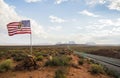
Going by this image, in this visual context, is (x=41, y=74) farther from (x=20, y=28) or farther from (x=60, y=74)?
(x=20, y=28)

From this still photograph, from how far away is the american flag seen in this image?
2089cm

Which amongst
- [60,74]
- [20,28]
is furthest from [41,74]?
[20,28]

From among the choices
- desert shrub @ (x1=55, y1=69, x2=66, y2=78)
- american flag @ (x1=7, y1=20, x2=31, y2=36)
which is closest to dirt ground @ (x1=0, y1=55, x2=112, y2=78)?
desert shrub @ (x1=55, y1=69, x2=66, y2=78)

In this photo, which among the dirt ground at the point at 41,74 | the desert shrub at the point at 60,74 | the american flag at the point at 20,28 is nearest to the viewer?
the desert shrub at the point at 60,74

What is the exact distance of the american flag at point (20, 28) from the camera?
68.5 ft

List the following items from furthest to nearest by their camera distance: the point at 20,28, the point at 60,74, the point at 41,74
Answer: the point at 20,28 < the point at 41,74 < the point at 60,74

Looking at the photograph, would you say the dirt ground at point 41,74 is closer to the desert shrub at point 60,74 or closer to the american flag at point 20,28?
the desert shrub at point 60,74

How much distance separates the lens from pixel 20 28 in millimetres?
20906

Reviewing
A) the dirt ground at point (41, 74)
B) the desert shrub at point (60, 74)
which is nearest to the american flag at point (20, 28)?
the dirt ground at point (41, 74)

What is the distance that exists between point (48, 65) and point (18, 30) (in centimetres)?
446

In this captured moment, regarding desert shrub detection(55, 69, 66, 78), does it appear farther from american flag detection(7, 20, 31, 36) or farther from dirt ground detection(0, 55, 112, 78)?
american flag detection(7, 20, 31, 36)

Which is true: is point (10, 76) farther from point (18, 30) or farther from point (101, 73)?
point (101, 73)

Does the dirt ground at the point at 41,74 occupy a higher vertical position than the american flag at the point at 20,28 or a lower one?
lower

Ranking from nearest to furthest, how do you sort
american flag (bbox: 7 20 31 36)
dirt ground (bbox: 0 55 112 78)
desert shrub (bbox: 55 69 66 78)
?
1. desert shrub (bbox: 55 69 66 78)
2. dirt ground (bbox: 0 55 112 78)
3. american flag (bbox: 7 20 31 36)
